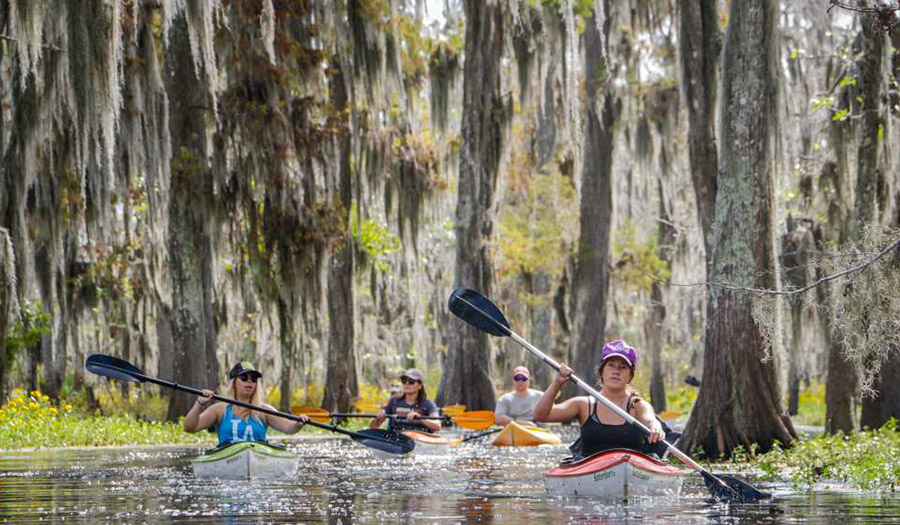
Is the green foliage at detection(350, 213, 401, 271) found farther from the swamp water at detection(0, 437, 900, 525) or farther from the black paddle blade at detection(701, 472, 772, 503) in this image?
the black paddle blade at detection(701, 472, 772, 503)

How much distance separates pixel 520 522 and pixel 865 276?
14.6 ft

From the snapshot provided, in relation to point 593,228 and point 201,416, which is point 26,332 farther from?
point 593,228

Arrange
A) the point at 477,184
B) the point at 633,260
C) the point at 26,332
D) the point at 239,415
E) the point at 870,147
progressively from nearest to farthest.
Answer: the point at 239,415, the point at 870,147, the point at 26,332, the point at 477,184, the point at 633,260

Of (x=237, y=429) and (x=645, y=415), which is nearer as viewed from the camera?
(x=645, y=415)

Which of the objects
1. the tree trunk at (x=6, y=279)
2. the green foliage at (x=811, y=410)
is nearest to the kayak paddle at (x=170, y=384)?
the tree trunk at (x=6, y=279)

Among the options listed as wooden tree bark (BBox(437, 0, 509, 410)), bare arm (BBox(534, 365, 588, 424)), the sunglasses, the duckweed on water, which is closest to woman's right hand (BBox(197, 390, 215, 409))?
the sunglasses

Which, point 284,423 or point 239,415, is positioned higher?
point 239,415

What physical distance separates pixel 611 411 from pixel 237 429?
4.82 m

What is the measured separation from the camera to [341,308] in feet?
Answer: 92.0

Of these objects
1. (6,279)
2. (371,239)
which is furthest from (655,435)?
(371,239)

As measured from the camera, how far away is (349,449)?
2028 centimetres

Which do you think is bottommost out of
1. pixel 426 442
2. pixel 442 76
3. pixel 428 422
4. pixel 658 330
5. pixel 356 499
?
pixel 356 499

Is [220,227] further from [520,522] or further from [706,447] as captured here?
[520,522]

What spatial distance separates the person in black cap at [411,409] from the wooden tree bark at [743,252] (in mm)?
4237
